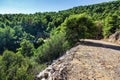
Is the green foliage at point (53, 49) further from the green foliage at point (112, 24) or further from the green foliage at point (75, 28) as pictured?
the green foliage at point (112, 24)

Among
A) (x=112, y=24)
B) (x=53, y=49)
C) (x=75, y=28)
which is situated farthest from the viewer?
(x=112, y=24)

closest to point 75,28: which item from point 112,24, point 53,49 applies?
point 53,49

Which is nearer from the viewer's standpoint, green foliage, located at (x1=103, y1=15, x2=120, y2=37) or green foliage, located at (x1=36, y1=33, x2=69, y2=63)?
green foliage, located at (x1=36, y1=33, x2=69, y2=63)

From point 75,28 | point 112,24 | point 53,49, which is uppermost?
point 75,28

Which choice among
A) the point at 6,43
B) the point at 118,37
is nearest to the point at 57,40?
the point at 118,37

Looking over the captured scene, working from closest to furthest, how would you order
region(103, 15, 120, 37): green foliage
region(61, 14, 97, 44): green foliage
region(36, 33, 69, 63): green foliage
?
region(61, 14, 97, 44): green foliage → region(36, 33, 69, 63): green foliage → region(103, 15, 120, 37): green foliage

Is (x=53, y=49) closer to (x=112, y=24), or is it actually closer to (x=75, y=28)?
(x=75, y=28)

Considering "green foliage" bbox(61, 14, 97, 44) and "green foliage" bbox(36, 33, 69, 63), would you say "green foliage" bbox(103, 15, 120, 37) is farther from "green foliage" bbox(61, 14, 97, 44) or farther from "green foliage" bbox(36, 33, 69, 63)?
"green foliage" bbox(61, 14, 97, 44)

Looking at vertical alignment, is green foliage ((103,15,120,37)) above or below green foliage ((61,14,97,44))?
below

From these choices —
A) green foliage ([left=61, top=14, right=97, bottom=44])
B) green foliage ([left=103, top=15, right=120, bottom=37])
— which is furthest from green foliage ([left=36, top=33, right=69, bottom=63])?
green foliage ([left=103, top=15, right=120, bottom=37])

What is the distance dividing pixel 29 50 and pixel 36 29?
57.8 metres

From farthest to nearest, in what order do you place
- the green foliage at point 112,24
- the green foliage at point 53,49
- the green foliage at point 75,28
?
the green foliage at point 112,24 → the green foliage at point 53,49 → the green foliage at point 75,28

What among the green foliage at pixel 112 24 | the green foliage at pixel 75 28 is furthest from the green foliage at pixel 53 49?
the green foliage at pixel 112 24

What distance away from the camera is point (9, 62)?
137 ft
